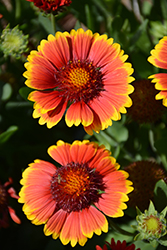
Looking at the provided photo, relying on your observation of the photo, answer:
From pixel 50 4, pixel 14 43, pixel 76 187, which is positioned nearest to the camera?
pixel 76 187

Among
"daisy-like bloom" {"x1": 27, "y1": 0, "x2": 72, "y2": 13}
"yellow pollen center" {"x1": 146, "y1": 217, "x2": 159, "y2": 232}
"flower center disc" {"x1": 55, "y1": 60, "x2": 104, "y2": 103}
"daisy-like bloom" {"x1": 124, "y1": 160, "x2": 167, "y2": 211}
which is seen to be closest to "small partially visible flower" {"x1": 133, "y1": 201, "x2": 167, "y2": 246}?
"yellow pollen center" {"x1": 146, "y1": 217, "x2": 159, "y2": 232}

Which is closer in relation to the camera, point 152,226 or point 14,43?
point 152,226

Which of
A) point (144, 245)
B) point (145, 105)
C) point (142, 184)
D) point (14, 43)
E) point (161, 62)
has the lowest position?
point (144, 245)

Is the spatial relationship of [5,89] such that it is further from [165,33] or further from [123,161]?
[165,33]

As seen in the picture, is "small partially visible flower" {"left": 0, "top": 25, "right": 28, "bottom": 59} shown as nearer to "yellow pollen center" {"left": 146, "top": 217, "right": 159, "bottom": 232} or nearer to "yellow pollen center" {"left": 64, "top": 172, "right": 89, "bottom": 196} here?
"yellow pollen center" {"left": 64, "top": 172, "right": 89, "bottom": 196}

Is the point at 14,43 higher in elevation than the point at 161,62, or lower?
higher

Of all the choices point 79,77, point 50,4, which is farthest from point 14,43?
point 79,77

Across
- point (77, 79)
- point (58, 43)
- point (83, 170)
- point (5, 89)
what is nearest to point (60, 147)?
point (83, 170)

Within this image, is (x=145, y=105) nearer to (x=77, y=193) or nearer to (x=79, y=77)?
(x=79, y=77)
